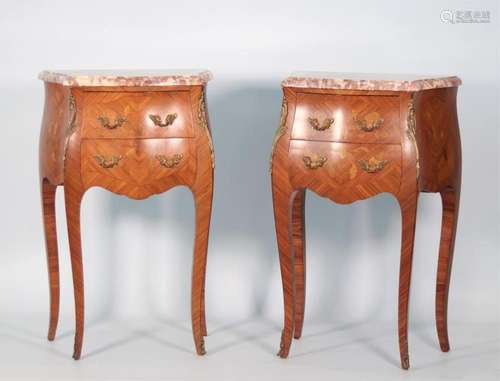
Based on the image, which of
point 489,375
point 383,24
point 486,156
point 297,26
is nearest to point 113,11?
point 297,26

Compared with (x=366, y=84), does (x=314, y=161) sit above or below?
below

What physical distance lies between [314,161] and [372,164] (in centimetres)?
19

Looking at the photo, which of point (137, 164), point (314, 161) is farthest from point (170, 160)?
point (314, 161)

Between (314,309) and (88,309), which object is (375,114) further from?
(88,309)

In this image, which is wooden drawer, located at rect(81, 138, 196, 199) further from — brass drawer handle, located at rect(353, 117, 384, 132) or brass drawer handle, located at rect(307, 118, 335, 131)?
brass drawer handle, located at rect(353, 117, 384, 132)

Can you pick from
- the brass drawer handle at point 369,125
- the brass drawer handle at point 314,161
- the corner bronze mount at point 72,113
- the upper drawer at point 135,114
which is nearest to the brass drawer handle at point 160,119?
the upper drawer at point 135,114

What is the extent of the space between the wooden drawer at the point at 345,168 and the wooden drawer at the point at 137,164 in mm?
375

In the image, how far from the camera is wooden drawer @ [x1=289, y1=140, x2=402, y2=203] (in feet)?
11.1

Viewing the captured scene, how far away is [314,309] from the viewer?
4.31 metres

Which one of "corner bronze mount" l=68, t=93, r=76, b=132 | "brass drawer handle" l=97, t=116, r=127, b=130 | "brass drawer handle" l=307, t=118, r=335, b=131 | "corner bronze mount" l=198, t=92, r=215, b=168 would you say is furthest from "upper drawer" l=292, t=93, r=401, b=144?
"corner bronze mount" l=68, t=93, r=76, b=132

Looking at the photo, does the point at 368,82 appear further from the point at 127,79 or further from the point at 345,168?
the point at 127,79

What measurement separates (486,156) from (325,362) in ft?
3.83

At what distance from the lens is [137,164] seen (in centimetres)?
349

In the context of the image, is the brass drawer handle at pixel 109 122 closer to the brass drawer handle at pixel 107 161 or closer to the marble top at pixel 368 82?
the brass drawer handle at pixel 107 161
